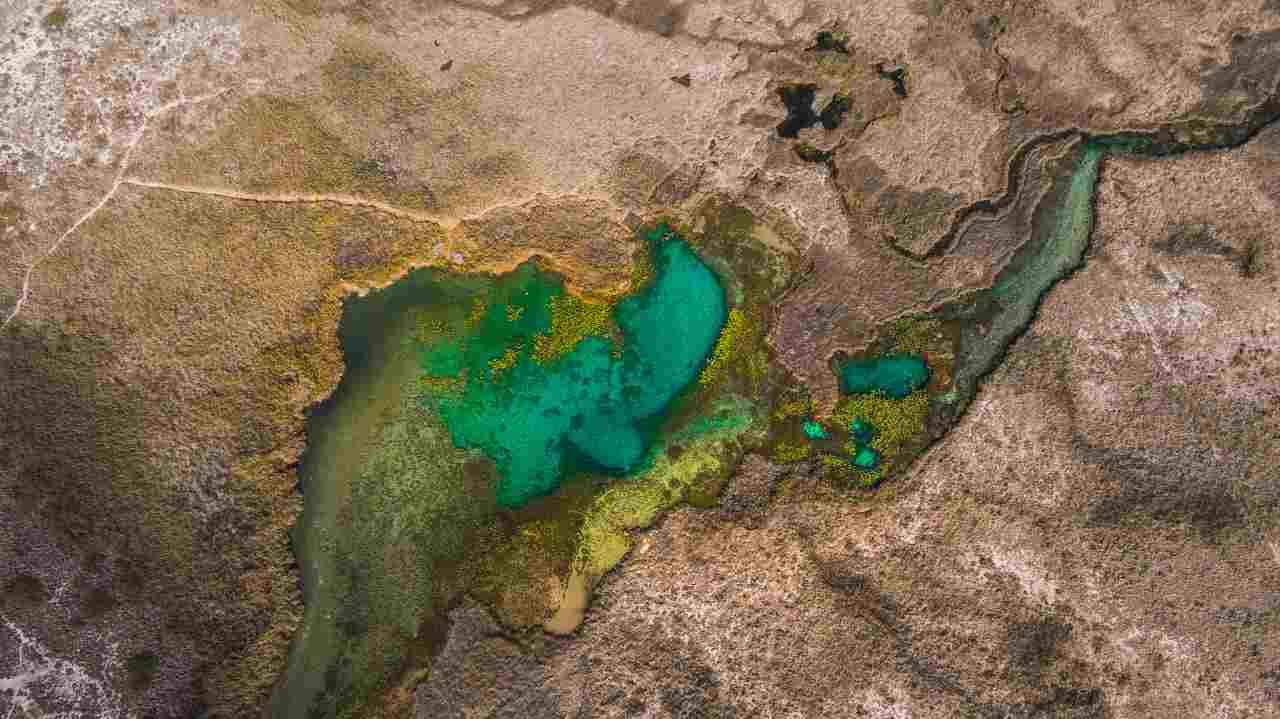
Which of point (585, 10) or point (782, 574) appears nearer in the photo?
point (782, 574)

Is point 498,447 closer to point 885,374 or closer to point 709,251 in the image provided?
point 709,251

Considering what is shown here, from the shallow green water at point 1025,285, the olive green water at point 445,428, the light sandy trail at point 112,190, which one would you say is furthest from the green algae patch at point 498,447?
the light sandy trail at point 112,190

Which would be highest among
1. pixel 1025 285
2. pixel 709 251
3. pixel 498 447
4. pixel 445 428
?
pixel 709 251

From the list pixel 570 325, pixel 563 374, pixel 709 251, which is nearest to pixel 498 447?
pixel 563 374

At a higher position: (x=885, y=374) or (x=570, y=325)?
(x=570, y=325)

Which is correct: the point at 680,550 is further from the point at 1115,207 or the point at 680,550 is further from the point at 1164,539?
the point at 1115,207

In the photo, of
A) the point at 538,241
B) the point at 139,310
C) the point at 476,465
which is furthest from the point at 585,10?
the point at 139,310
